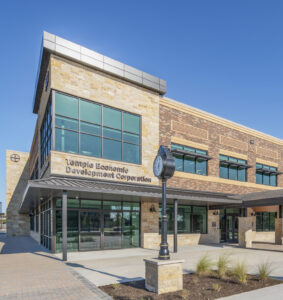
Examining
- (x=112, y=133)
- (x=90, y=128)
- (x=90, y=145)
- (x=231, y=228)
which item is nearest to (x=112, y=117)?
(x=112, y=133)

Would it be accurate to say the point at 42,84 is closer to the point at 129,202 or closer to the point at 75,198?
the point at 75,198

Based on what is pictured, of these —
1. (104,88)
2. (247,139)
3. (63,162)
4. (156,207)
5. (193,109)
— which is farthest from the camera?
(247,139)

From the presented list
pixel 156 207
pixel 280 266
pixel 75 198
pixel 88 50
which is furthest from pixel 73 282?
pixel 88 50

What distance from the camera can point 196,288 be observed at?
24.4 feet

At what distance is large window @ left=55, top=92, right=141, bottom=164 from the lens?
1488 cm

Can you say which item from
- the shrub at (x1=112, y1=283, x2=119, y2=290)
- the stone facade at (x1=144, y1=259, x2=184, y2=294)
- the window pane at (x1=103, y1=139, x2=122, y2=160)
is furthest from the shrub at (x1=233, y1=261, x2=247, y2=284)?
the window pane at (x1=103, y1=139, x2=122, y2=160)

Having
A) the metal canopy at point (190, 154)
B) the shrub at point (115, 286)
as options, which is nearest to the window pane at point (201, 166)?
the metal canopy at point (190, 154)

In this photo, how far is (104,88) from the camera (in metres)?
16.5

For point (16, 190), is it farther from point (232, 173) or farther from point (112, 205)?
point (232, 173)

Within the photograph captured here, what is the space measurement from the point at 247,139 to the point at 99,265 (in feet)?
61.8

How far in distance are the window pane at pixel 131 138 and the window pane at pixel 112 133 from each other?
1.29 feet

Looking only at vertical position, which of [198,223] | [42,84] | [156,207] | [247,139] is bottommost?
[198,223]

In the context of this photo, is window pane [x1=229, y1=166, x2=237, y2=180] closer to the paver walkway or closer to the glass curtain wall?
the glass curtain wall

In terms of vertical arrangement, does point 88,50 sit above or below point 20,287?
above
